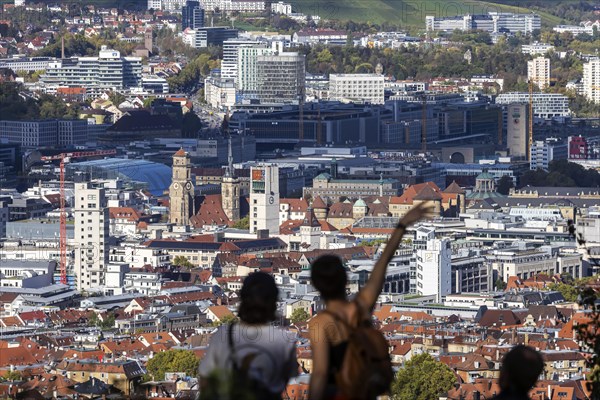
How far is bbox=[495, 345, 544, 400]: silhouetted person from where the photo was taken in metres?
5.76

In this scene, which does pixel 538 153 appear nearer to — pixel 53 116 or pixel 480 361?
pixel 53 116

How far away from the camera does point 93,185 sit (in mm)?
43094

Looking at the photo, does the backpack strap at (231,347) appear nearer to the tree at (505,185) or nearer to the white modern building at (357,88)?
the tree at (505,185)

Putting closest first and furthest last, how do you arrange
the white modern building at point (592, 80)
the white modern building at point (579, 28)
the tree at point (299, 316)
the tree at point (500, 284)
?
1. the tree at point (299, 316)
2. the tree at point (500, 284)
3. the white modern building at point (592, 80)
4. the white modern building at point (579, 28)

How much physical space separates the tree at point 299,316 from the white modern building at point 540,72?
183 ft

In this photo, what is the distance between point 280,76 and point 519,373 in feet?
256

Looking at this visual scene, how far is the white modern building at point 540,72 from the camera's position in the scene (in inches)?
3440

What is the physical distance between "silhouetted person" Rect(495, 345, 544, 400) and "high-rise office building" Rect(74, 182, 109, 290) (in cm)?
3467

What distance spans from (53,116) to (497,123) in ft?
49.3

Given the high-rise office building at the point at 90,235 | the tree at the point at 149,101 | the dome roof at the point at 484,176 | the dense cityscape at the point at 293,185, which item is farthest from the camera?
the tree at the point at 149,101

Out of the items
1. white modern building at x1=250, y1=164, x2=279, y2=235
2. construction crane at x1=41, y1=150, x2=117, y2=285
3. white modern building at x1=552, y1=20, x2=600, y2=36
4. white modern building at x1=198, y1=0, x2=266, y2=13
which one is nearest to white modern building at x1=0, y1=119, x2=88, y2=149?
construction crane at x1=41, y1=150, x2=117, y2=285

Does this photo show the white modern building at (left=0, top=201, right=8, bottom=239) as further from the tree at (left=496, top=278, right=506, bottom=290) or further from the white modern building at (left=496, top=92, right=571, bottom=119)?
the white modern building at (left=496, top=92, right=571, bottom=119)

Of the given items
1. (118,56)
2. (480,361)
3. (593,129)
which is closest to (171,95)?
(118,56)

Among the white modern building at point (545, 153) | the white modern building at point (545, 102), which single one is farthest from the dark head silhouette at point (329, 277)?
the white modern building at point (545, 102)
